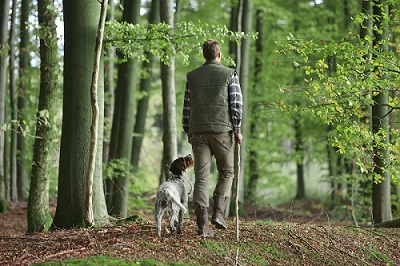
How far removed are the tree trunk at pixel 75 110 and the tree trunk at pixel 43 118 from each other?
1.62 meters

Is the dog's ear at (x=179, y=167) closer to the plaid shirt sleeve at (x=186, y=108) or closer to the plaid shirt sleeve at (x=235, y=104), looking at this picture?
the plaid shirt sleeve at (x=186, y=108)

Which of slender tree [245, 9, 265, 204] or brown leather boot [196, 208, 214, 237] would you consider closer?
brown leather boot [196, 208, 214, 237]

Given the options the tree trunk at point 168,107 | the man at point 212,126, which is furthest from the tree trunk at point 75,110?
the tree trunk at point 168,107

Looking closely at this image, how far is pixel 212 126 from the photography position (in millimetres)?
6949

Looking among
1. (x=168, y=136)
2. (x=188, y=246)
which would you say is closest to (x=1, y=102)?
(x=168, y=136)

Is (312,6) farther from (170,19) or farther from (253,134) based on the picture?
(170,19)

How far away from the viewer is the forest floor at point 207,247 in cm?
619

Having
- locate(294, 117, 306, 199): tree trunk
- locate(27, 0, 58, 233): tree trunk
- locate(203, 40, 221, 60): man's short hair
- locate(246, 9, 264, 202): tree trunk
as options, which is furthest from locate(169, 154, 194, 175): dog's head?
locate(246, 9, 264, 202): tree trunk

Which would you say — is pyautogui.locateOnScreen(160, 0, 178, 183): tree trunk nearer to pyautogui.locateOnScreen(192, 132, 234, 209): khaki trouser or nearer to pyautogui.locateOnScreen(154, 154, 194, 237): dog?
pyautogui.locateOnScreen(154, 154, 194, 237): dog

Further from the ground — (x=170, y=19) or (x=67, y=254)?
(x=170, y=19)

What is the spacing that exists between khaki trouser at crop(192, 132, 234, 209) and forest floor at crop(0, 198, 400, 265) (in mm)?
543

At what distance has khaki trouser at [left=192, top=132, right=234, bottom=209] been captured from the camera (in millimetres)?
7008

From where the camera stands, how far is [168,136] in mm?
11156

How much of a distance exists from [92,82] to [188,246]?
117 inches
